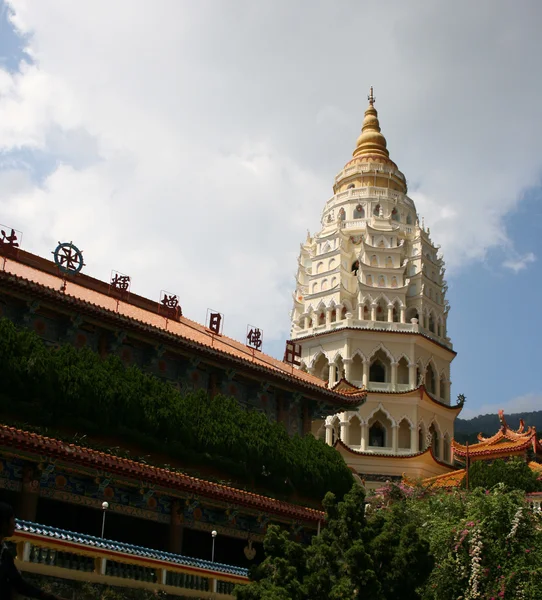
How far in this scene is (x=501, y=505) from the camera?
92.3 feet

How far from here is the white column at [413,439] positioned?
59562mm

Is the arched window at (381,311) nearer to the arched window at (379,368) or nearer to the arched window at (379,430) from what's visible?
the arched window at (379,368)

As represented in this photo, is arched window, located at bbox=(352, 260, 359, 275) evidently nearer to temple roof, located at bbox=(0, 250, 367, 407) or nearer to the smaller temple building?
the smaller temple building

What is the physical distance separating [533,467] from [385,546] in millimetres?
28825

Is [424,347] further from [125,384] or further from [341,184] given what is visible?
[125,384]

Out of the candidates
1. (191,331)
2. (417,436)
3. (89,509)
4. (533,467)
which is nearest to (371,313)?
(417,436)

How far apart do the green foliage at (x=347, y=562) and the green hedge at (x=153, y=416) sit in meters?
6.37

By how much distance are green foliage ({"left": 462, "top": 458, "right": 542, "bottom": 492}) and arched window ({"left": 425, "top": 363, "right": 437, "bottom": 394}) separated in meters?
18.6

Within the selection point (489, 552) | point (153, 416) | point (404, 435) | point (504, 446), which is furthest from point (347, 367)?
point (153, 416)

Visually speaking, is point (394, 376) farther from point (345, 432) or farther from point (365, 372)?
point (345, 432)

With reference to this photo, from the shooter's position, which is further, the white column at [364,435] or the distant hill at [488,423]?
the distant hill at [488,423]

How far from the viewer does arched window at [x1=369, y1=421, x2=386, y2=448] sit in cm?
6084

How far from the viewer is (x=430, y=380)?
64.7 metres

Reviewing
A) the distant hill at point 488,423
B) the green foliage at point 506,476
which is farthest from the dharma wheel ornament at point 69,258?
the distant hill at point 488,423
